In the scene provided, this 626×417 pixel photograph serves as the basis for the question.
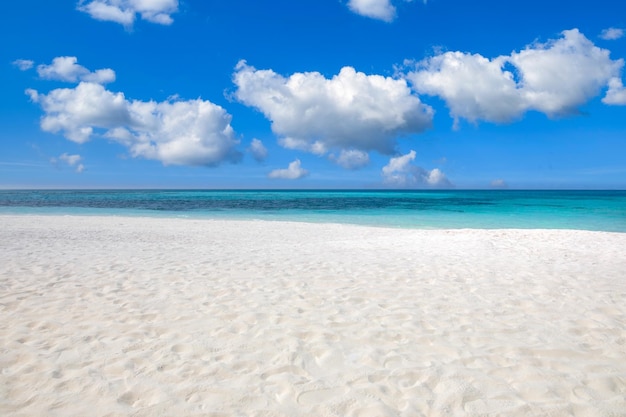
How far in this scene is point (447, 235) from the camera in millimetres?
17812

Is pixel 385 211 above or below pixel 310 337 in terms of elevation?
above

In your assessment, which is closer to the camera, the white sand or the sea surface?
the white sand

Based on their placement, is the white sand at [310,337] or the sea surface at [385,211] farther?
the sea surface at [385,211]

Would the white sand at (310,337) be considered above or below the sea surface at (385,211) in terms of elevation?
below

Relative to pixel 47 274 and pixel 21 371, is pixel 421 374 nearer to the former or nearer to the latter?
pixel 21 371

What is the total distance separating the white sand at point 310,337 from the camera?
382cm

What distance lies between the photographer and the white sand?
382 cm

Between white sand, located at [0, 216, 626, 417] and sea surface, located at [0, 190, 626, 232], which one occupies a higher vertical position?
sea surface, located at [0, 190, 626, 232]

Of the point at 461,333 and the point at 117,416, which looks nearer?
the point at 117,416

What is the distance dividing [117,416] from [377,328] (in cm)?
355

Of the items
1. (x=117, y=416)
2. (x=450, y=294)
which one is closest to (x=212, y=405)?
(x=117, y=416)

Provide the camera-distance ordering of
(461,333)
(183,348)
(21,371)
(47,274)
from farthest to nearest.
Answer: (47,274)
(461,333)
(183,348)
(21,371)

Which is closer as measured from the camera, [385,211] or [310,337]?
[310,337]

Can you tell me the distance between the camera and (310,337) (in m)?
5.35
